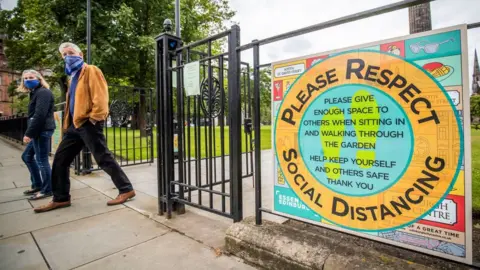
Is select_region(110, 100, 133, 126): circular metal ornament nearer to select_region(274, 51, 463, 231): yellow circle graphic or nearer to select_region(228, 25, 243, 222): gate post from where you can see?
select_region(228, 25, 243, 222): gate post

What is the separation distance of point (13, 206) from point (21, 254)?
71.1 inches

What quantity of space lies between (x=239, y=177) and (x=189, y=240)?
77 centimetres

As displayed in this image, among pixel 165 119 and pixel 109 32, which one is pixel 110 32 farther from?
pixel 165 119

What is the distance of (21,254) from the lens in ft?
7.05

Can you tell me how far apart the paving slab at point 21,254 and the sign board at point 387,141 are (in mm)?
2088

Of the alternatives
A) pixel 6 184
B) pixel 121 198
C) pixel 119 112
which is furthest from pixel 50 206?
pixel 119 112

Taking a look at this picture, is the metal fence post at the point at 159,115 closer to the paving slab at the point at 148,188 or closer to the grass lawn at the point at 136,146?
the grass lawn at the point at 136,146

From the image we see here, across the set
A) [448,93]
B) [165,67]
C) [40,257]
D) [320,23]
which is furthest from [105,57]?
[448,93]

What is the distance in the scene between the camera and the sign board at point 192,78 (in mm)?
2641

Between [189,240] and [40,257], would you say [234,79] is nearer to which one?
[189,240]

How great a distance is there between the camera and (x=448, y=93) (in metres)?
1.29

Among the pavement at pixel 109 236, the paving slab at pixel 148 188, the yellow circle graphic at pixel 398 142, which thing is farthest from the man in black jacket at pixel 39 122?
the yellow circle graphic at pixel 398 142

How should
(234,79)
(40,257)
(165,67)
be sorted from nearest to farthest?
1. (40,257)
2. (234,79)
3. (165,67)

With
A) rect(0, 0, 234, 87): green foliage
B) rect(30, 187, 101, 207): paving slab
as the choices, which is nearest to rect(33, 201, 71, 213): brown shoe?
rect(30, 187, 101, 207): paving slab
